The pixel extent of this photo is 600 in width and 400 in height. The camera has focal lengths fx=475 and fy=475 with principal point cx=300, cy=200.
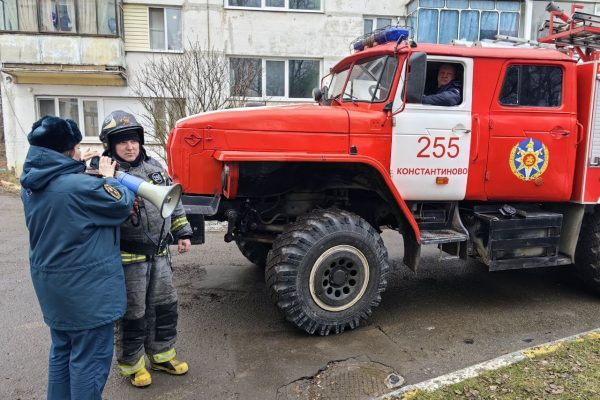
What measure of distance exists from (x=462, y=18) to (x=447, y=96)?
12.3 m

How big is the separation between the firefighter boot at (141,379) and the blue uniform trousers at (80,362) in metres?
0.57

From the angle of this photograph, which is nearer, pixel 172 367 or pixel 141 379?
pixel 141 379

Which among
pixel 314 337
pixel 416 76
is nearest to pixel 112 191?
pixel 314 337

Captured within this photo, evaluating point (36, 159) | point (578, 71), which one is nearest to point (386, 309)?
point (578, 71)

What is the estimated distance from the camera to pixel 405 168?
14.2ft

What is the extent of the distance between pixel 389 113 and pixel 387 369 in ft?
7.09

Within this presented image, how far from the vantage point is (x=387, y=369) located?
11.6 ft

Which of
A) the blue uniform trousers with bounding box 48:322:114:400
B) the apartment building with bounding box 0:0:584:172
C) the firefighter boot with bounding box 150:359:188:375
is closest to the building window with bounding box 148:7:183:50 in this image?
the apartment building with bounding box 0:0:584:172

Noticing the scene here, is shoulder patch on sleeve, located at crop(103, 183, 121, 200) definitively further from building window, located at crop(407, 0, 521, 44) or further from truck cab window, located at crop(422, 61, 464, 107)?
building window, located at crop(407, 0, 521, 44)

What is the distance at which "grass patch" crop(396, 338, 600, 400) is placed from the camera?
2.98 meters

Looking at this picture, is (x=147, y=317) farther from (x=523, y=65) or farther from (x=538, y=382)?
(x=523, y=65)

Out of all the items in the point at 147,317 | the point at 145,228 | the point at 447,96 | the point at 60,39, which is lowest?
the point at 147,317

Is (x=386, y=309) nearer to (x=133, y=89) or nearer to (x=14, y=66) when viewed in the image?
(x=133, y=89)

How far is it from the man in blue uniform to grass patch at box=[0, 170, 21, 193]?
1189cm
